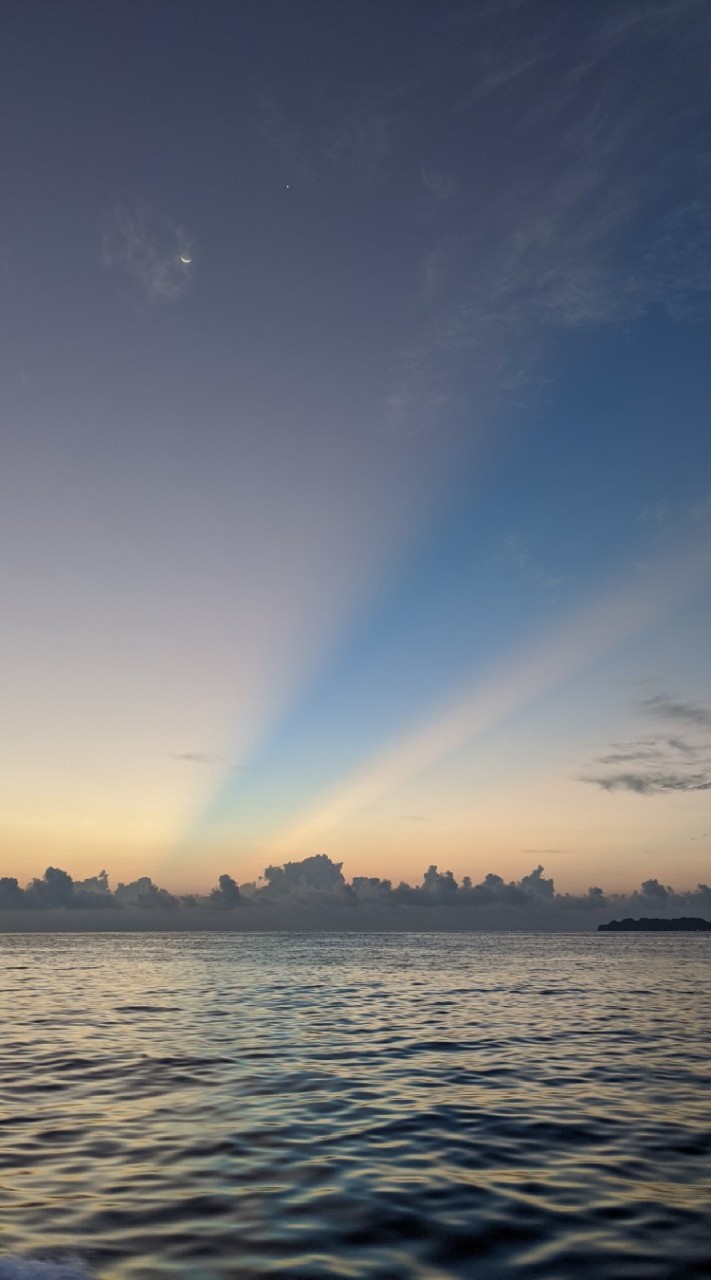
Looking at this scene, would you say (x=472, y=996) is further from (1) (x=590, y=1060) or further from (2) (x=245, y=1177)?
(2) (x=245, y=1177)

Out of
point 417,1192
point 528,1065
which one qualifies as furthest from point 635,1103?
point 417,1192

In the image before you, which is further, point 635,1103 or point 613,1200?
point 635,1103

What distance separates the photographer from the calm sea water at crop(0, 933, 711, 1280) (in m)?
8.64

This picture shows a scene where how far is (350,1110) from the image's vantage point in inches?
624

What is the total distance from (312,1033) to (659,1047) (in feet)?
38.5

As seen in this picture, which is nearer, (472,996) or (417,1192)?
(417,1192)

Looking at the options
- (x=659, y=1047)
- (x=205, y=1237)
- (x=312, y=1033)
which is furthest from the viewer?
(x=312, y=1033)

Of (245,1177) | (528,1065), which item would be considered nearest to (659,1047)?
(528,1065)

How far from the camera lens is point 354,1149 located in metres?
13.0

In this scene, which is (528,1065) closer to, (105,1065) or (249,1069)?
(249,1069)

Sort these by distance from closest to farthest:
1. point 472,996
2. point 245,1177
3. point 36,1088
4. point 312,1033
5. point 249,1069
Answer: point 245,1177 < point 36,1088 < point 249,1069 < point 312,1033 < point 472,996

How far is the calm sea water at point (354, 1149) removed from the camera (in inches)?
340

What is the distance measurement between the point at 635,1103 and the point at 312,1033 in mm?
13621

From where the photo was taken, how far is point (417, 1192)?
1088 centimetres
